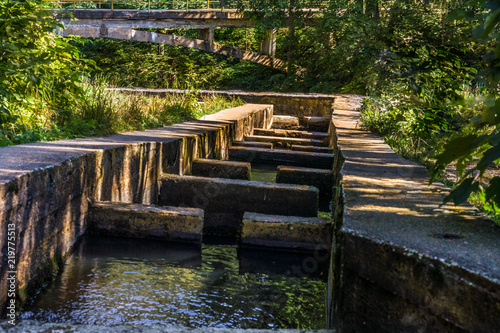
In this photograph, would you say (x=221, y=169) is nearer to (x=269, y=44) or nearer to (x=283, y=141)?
(x=283, y=141)

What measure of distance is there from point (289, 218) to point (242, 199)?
0.84m

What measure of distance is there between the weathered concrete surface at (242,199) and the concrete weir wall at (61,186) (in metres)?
0.53

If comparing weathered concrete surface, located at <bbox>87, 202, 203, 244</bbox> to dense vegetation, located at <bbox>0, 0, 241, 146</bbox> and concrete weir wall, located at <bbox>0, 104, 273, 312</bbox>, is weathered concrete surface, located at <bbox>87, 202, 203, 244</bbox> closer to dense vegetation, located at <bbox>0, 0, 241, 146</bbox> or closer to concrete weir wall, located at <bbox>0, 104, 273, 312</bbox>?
concrete weir wall, located at <bbox>0, 104, 273, 312</bbox>

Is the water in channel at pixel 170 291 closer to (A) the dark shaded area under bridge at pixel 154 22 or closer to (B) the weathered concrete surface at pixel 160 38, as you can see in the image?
(B) the weathered concrete surface at pixel 160 38

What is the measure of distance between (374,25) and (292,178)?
12044 millimetres

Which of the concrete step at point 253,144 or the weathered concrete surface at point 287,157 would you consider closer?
the weathered concrete surface at point 287,157

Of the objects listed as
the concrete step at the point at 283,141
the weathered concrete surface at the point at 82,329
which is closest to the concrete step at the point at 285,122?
the concrete step at the point at 283,141

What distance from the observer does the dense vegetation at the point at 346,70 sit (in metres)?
1.94

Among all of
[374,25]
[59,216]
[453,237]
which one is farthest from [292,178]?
[374,25]

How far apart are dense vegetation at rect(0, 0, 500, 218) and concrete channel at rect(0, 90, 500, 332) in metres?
0.29

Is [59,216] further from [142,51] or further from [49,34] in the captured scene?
[142,51]

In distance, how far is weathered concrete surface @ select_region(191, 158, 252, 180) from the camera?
5.61 metres

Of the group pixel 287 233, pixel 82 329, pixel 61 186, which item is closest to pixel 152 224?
pixel 61 186

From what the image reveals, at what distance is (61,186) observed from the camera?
9.80 feet
